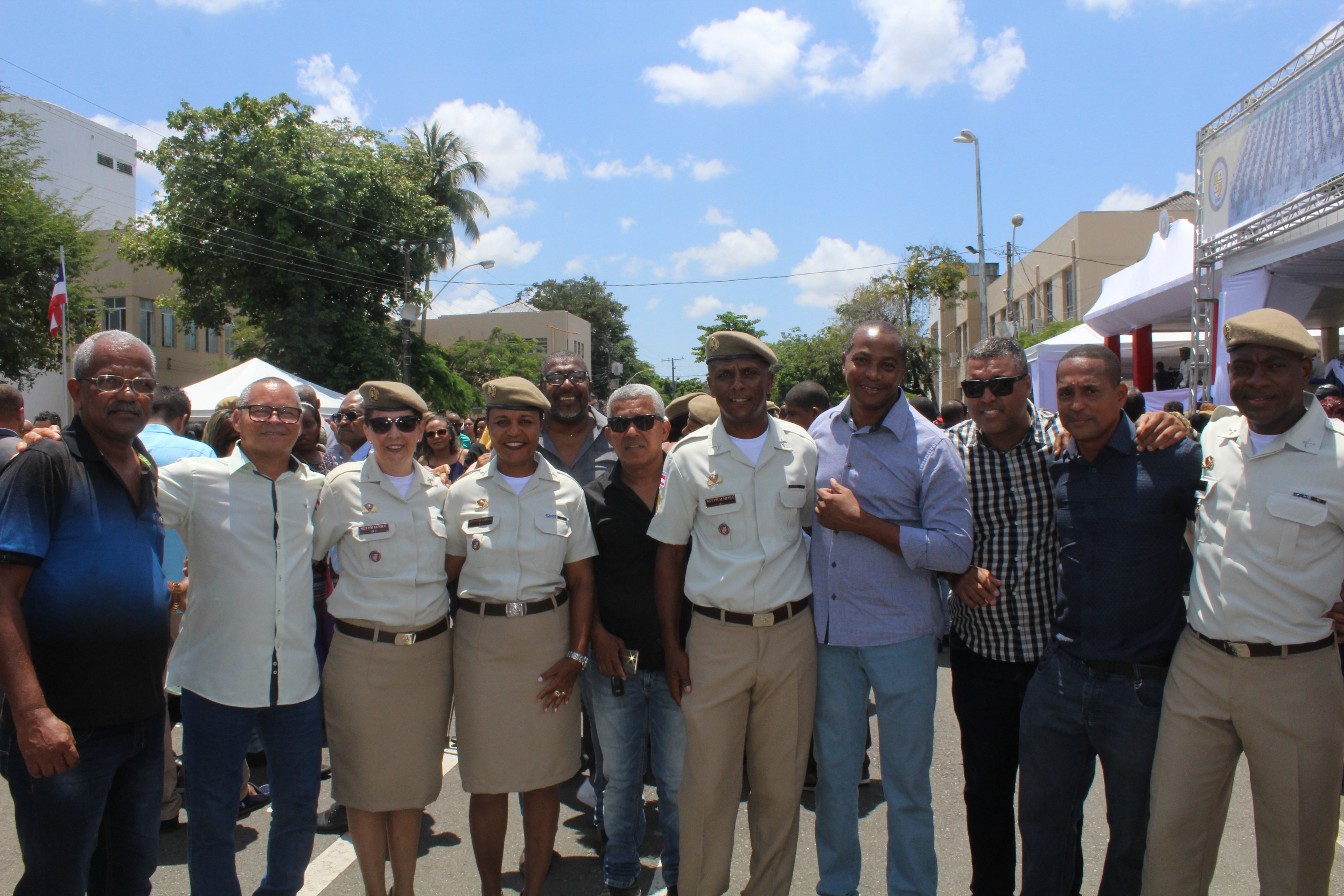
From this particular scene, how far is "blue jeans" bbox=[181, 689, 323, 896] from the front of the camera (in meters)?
2.79

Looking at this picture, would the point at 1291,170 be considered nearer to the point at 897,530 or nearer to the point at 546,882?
the point at 897,530

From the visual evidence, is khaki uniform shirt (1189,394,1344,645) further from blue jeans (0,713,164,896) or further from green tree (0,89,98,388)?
green tree (0,89,98,388)

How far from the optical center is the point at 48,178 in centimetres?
2131

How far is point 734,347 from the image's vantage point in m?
3.14

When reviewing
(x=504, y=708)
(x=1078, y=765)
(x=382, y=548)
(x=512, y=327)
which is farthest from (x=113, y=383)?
(x=512, y=327)

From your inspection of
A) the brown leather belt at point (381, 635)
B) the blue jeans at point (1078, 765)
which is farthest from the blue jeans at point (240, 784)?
the blue jeans at point (1078, 765)

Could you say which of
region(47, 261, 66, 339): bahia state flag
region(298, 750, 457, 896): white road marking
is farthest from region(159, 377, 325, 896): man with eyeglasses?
region(47, 261, 66, 339): bahia state flag

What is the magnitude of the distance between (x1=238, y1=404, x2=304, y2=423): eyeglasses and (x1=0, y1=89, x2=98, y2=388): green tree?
21.5m

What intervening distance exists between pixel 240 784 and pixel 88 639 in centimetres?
76

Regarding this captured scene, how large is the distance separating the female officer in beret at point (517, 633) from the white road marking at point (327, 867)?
0.65 meters

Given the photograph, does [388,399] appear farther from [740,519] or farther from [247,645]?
[740,519]

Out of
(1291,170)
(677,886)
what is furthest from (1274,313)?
(1291,170)

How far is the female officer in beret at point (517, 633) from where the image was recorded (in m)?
3.14

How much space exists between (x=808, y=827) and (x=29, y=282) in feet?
80.2
